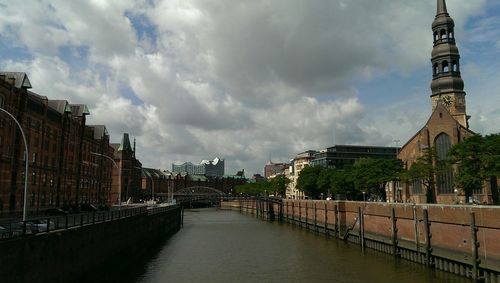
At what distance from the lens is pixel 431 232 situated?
41781mm

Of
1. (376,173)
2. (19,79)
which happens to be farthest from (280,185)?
(19,79)

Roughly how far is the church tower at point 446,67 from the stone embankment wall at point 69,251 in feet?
287

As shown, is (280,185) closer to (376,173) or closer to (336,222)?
(376,173)

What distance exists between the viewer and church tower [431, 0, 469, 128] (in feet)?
351

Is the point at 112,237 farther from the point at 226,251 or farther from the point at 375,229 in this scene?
the point at 375,229

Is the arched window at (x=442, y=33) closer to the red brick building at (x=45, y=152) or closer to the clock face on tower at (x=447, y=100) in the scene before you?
the clock face on tower at (x=447, y=100)

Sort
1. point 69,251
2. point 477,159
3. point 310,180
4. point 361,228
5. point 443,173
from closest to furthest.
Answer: point 69,251, point 361,228, point 477,159, point 443,173, point 310,180

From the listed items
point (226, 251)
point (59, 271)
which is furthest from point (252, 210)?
point (59, 271)

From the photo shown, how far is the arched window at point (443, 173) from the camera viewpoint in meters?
88.5

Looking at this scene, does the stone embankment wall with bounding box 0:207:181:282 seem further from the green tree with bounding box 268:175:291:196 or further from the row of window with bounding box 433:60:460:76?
the green tree with bounding box 268:175:291:196

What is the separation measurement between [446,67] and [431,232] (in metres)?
81.6

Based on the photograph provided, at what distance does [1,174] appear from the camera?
58531 mm

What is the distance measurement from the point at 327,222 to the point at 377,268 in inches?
1391

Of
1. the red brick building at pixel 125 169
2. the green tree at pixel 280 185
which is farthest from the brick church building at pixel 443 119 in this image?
the red brick building at pixel 125 169
